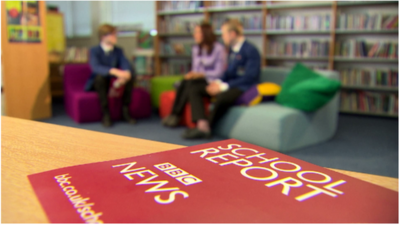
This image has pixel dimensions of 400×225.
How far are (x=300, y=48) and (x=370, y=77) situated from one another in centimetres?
96

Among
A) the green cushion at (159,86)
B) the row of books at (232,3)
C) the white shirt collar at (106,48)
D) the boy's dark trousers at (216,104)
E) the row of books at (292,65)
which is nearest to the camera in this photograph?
the boy's dark trousers at (216,104)

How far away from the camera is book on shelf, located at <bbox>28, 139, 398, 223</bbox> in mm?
397

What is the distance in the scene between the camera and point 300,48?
491 centimetres

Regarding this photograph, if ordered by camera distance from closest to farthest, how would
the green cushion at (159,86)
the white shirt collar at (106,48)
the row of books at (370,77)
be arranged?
1. the white shirt collar at (106,48)
2. the row of books at (370,77)
3. the green cushion at (159,86)

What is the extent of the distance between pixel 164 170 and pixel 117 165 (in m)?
0.08

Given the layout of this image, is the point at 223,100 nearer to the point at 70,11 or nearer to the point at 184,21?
the point at 184,21

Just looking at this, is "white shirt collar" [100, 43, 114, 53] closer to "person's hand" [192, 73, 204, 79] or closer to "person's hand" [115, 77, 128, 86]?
"person's hand" [115, 77, 128, 86]

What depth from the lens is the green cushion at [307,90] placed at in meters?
2.86

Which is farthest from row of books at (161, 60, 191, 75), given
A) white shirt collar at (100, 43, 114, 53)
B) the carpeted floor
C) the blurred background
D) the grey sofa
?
the grey sofa

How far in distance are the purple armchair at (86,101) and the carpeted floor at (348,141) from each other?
12cm

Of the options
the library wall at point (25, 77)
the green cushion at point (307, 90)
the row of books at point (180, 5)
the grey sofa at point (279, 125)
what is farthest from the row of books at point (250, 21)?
the library wall at point (25, 77)

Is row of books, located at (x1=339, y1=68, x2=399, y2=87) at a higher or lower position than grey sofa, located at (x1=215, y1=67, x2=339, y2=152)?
higher

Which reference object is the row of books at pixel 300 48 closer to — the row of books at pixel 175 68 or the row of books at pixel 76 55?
the row of books at pixel 175 68

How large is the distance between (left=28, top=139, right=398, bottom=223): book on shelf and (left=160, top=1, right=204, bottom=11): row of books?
518 centimetres
